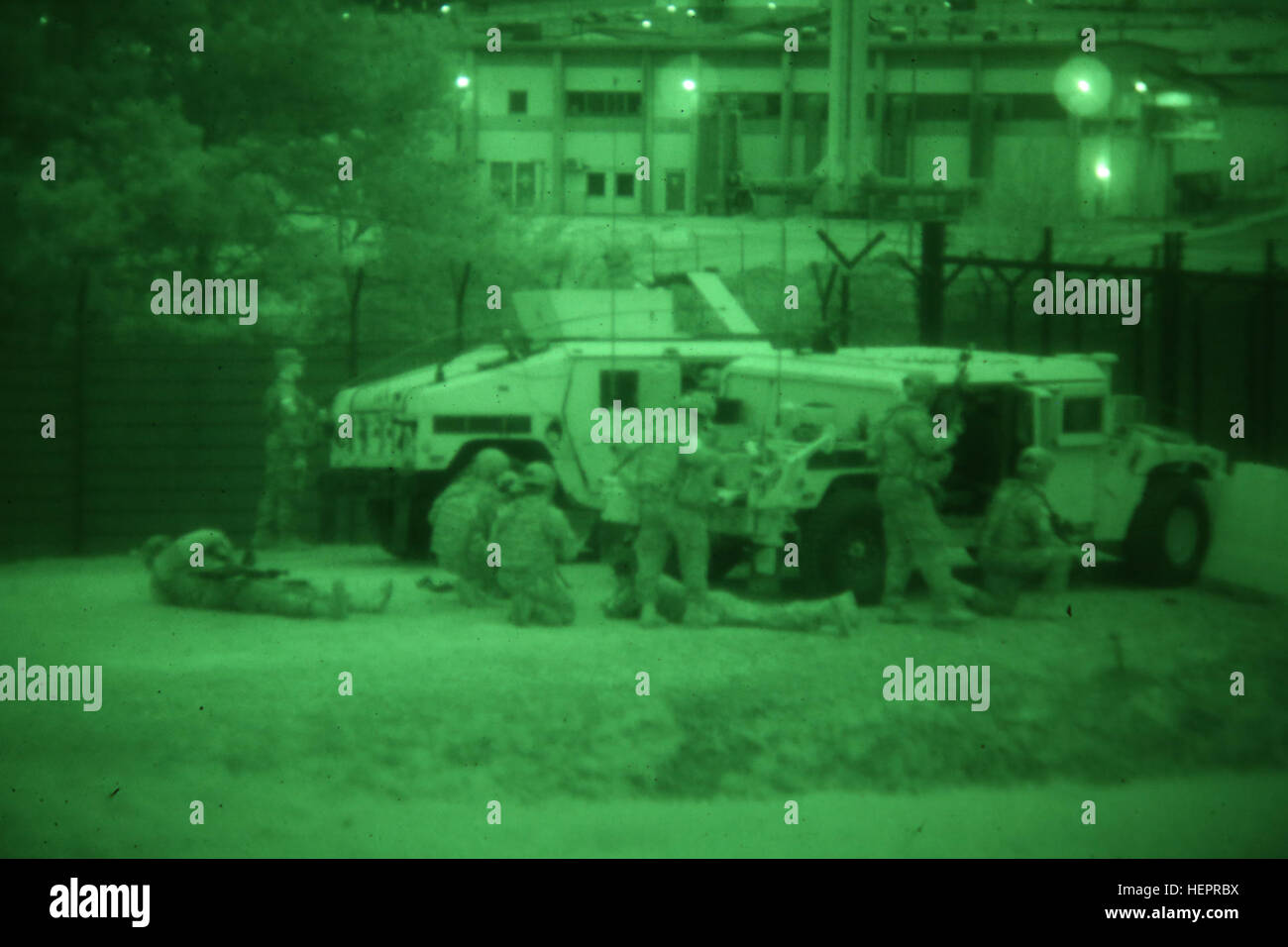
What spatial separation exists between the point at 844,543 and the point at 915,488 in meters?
1.13

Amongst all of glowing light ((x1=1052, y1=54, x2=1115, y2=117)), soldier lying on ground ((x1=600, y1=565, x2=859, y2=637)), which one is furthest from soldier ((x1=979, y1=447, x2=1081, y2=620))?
glowing light ((x1=1052, y1=54, x2=1115, y2=117))

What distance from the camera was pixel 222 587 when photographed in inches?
487

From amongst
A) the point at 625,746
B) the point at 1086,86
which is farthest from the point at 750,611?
the point at 1086,86

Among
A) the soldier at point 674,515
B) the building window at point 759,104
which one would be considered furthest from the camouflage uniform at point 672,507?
the building window at point 759,104

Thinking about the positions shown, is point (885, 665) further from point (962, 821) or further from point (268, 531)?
point (268, 531)

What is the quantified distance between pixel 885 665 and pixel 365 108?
50.9ft

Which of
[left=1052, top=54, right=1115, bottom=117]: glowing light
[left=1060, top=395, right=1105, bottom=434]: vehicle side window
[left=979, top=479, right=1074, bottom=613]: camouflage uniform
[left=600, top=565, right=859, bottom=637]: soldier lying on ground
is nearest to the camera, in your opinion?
[left=600, top=565, right=859, bottom=637]: soldier lying on ground

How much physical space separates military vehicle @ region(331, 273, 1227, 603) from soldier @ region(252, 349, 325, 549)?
515 millimetres

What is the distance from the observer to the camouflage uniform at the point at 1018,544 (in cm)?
1234

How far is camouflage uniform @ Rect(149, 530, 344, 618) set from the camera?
1215 centimetres

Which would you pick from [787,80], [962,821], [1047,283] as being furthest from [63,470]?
[787,80]

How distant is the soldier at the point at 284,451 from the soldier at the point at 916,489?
20.7ft

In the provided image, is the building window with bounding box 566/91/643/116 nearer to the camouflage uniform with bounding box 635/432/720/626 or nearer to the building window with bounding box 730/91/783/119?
the building window with bounding box 730/91/783/119

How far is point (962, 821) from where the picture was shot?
372 inches
